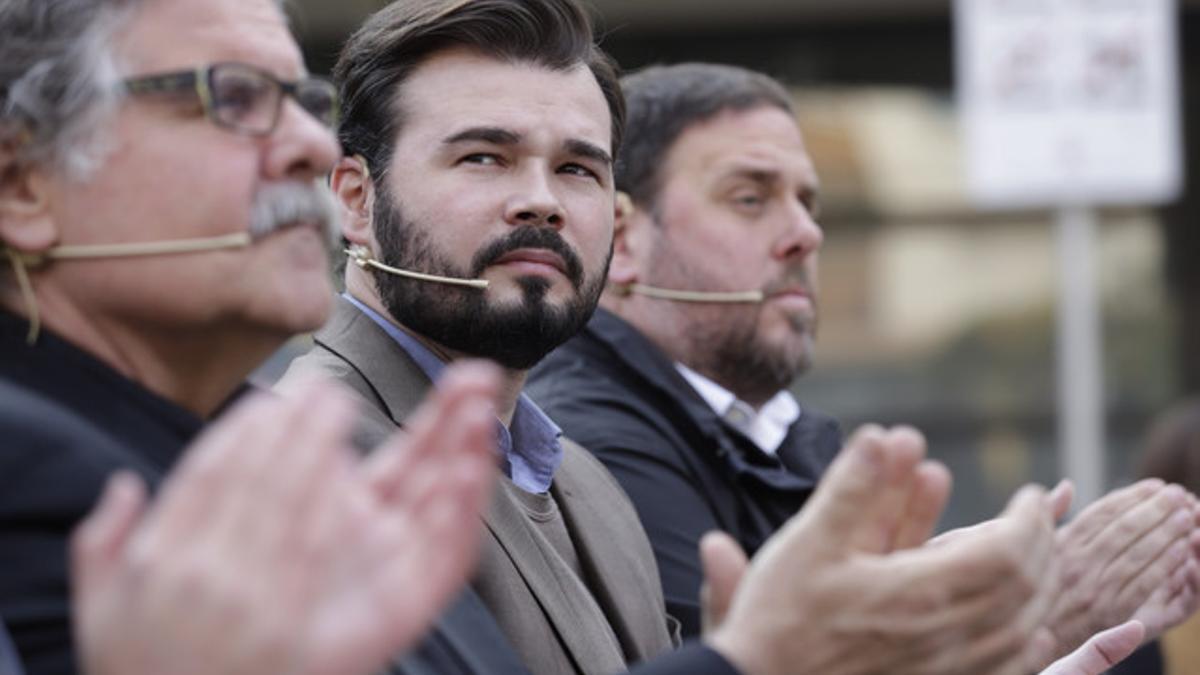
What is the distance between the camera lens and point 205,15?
2.08 m

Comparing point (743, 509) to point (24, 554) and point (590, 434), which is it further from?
point (24, 554)

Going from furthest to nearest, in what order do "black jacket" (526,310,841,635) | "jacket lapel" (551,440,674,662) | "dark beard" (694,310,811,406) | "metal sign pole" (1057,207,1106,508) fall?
1. "metal sign pole" (1057,207,1106,508)
2. "dark beard" (694,310,811,406)
3. "black jacket" (526,310,841,635)
4. "jacket lapel" (551,440,674,662)

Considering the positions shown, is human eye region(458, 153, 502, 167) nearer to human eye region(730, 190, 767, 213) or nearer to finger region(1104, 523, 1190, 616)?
finger region(1104, 523, 1190, 616)

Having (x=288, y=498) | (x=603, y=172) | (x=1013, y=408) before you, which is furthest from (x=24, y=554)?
(x=1013, y=408)

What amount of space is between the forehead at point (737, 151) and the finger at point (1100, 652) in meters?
1.60

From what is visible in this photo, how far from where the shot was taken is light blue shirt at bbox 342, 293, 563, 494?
288 cm

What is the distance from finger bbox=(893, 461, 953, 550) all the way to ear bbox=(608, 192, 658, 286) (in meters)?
2.13

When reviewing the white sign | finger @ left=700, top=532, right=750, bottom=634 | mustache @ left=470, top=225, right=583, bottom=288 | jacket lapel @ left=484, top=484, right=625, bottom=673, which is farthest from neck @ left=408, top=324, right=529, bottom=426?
the white sign

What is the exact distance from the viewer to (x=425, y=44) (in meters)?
3.05

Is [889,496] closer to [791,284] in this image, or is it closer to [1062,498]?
[1062,498]

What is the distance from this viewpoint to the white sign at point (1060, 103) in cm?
638

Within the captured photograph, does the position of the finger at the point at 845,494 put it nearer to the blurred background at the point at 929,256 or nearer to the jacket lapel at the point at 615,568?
the jacket lapel at the point at 615,568

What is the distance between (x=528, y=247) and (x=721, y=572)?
1.03 metres

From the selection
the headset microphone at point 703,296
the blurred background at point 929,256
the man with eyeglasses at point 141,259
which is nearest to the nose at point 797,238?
the headset microphone at point 703,296
